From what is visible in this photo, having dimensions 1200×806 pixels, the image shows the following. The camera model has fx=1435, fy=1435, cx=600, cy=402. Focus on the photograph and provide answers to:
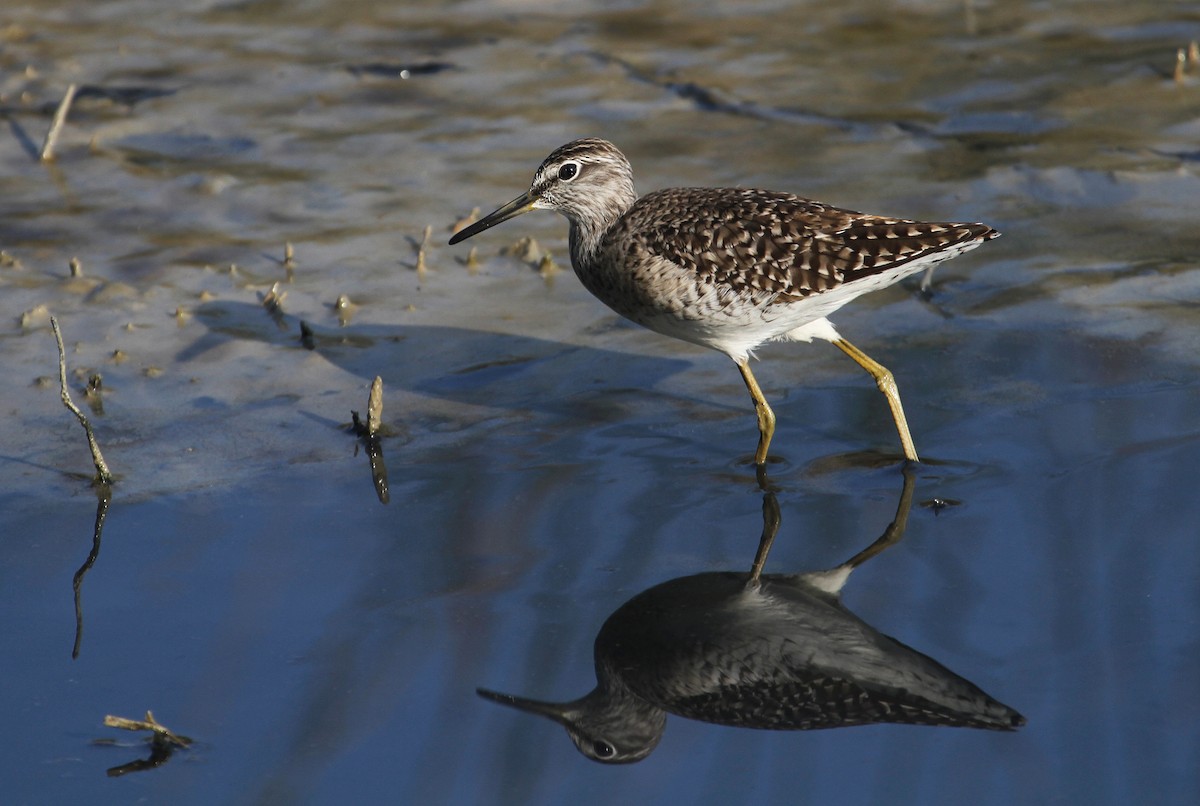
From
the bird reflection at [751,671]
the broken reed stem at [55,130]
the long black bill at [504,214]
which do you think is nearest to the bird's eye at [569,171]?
the long black bill at [504,214]

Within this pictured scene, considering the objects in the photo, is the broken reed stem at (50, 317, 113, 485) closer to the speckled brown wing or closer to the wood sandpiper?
the wood sandpiper

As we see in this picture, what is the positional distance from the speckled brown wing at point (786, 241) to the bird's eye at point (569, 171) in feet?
2.02

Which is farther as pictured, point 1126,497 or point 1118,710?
point 1126,497

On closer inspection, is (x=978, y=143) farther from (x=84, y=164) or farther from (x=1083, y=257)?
(x=84, y=164)

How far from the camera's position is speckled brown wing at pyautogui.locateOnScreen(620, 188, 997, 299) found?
667 centimetres

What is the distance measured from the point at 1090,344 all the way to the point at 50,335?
577cm

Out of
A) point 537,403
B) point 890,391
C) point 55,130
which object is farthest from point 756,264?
point 55,130

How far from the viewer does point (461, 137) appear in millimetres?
10852

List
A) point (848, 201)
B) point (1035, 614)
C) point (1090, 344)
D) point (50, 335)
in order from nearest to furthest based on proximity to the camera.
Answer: point (1035, 614) → point (1090, 344) → point (50, 335) → point (848, 201)

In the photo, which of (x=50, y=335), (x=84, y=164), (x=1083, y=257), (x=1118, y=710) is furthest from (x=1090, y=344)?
(x=84, y=164)

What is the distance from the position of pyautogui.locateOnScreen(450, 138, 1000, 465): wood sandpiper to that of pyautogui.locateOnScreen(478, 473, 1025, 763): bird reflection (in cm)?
131

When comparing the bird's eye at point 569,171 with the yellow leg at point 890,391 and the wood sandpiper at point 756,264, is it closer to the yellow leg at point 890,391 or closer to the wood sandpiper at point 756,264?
the wood sandpiper at point 756,264

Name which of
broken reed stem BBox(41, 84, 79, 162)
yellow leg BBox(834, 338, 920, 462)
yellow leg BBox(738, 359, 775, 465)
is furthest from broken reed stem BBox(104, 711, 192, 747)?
broken reed stem BBox(41, 84, 79, 162)

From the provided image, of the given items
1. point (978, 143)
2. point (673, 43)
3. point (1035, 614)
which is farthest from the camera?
point (673, 43)
